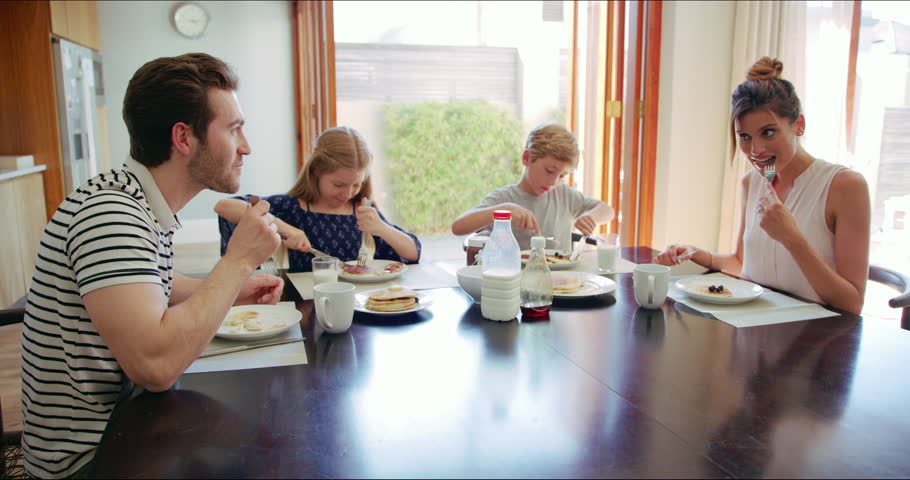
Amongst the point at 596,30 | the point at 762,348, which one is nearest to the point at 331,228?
the point at 762,348

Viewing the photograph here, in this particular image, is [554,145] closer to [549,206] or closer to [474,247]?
[549,206]

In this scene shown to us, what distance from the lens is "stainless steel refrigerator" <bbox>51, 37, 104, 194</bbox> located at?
4.00 metres

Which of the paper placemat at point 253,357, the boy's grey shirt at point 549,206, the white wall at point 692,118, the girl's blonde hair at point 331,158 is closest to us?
the paper placemat at point 253,357

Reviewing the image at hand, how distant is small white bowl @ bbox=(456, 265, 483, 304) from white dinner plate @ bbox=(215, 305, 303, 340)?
0.42 meters

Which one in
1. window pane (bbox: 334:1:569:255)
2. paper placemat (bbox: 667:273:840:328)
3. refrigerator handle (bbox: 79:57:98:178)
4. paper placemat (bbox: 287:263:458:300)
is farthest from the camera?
window pane (bbox: 334:1:569:255)

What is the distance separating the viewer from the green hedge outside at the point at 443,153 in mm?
7367

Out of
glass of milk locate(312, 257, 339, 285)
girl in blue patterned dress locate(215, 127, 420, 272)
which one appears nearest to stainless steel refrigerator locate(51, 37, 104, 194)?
girl in blue patterned dress locate(215, 127, 420, 272)

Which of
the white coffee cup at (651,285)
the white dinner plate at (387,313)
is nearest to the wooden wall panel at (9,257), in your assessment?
the white dinner plate at (387,313)

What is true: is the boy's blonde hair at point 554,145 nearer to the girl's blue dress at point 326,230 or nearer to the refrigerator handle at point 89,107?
the girl's blue dress at point 326,230

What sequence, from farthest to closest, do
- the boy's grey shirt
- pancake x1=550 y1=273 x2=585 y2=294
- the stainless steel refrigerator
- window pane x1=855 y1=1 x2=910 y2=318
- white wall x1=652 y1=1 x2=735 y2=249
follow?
the stainless steel refrigerator < white wall x1=652 y1=1 x2=735 y2=249 < window pane x1=855 y1=1 x2=910 y2=318 < the boy's grey shirt < pancake x1=550 y1=273 x2=585 y2=294

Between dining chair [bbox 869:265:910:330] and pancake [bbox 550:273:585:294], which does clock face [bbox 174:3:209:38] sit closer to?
pancake [bbox 550:273:585:294]

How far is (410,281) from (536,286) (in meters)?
0.52

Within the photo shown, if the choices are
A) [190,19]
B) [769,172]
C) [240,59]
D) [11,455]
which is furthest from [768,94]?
[190,19]

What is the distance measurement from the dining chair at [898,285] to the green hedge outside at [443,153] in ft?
19.1
